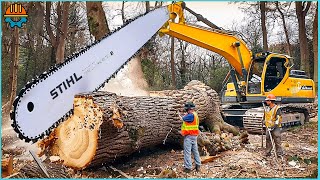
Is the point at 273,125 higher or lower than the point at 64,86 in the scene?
lower

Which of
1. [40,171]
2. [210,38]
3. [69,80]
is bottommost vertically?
[40,171]

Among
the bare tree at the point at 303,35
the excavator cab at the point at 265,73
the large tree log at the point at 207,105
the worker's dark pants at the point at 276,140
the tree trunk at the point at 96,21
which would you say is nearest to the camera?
the worker's dark pants at the point at 276,140

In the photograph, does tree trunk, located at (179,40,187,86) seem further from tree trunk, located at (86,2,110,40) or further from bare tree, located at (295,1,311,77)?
tree trunk, located at (86,2,110,40)

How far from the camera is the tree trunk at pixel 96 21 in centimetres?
1061

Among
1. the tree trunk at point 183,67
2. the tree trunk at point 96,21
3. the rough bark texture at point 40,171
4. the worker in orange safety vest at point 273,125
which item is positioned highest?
the tree trunk at point 96,21

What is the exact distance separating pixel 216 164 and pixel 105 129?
71.3 inches

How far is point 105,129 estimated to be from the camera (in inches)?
191

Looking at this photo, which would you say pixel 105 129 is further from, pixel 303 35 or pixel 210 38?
pixel 303 35

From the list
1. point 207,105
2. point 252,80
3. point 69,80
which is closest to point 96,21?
point 207,105

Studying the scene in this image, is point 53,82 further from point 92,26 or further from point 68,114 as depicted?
point 92,26

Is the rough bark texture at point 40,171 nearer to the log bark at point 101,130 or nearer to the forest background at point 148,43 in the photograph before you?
the log bark at point 101,130

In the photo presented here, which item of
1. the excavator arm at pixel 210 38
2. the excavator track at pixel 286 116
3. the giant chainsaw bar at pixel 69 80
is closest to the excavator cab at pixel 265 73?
the excavator arm at pixel 210 38

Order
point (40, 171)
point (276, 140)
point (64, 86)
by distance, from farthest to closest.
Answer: point (276, 140) < point (64, 86) < point (40, 171)

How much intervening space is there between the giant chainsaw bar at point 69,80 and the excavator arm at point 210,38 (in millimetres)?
1051
